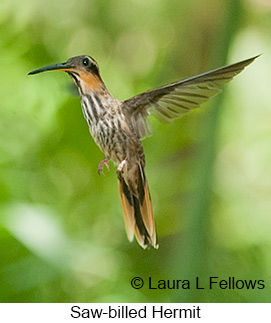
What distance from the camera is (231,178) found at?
1284 mm

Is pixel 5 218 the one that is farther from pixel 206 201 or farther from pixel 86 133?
pixel 206 201

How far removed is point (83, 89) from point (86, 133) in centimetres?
51

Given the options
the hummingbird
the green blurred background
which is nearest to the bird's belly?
the hummingbird

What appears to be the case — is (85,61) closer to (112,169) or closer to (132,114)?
(132,114)

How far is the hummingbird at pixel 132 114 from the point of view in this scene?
59 cm

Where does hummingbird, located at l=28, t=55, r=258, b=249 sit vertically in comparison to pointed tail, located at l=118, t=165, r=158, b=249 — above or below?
above

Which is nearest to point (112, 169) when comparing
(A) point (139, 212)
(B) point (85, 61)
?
(A) point (139, 212)

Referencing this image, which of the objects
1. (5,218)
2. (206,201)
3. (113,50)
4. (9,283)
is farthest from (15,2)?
(206,201)

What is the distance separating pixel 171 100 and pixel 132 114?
0.19 ft

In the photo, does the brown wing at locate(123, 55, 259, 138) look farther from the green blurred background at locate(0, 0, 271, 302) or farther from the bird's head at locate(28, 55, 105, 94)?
the green blurred background at locate(0, 0, 271, 302)

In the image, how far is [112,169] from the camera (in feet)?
3.43

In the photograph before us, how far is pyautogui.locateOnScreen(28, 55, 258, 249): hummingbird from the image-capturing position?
0.59 m

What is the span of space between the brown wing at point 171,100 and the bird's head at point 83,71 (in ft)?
0.24

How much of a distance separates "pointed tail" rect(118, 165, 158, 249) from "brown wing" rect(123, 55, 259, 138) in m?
0.06
